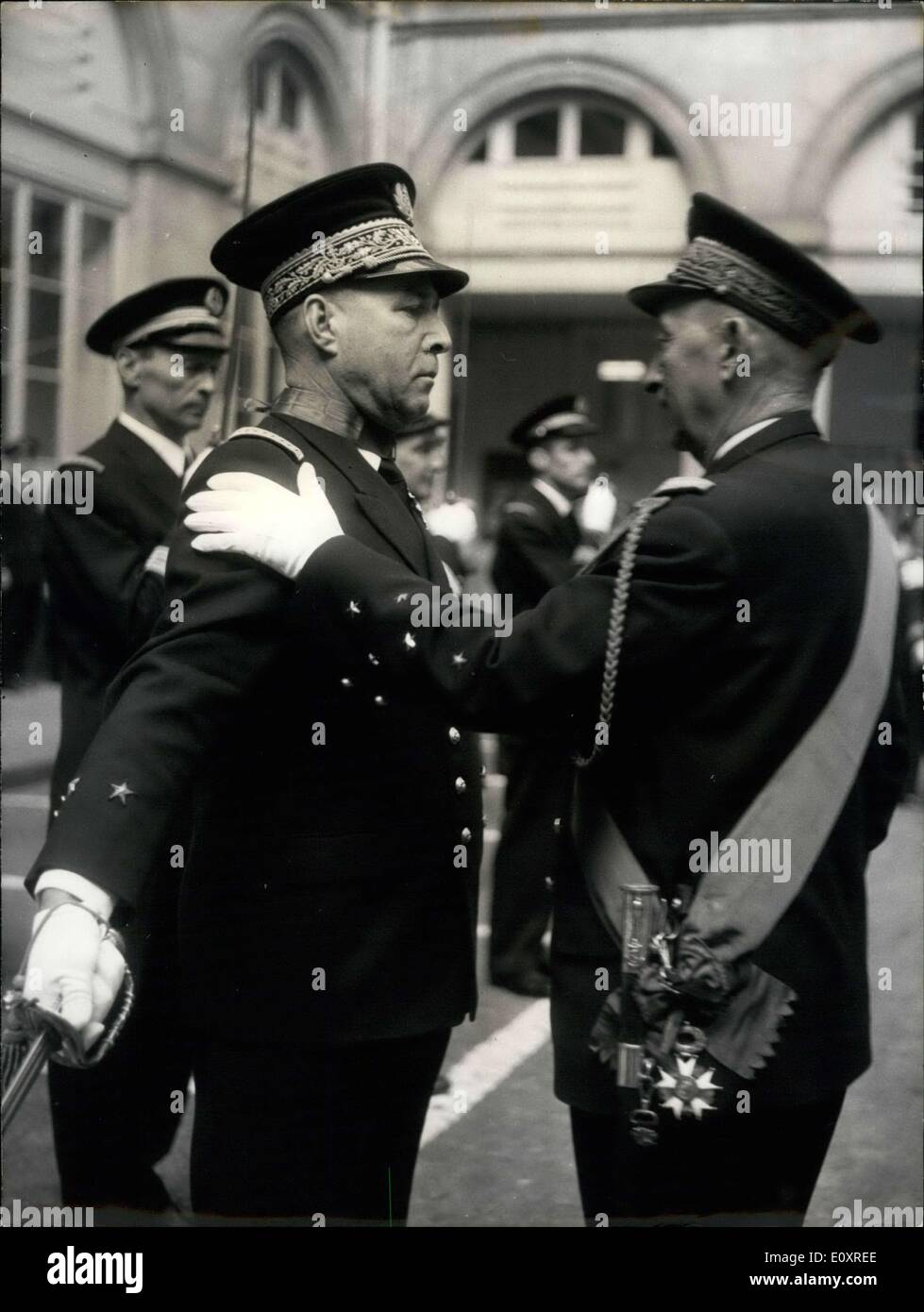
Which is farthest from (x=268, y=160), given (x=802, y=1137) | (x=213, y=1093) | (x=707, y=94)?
(x=802, y=1137)

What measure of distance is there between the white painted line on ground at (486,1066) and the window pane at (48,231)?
2.83m

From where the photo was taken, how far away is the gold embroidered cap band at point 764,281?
2170 mm

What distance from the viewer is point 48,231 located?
518cm

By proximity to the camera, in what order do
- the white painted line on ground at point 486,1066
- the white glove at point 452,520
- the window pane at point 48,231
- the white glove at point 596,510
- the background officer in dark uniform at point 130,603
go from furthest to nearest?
the white glove at point 596,510
the white glove at point 452,520
the window pane at point 48,231
the white painted line on ground at point 486,1066
the background officer in dark uniform at point 130,603

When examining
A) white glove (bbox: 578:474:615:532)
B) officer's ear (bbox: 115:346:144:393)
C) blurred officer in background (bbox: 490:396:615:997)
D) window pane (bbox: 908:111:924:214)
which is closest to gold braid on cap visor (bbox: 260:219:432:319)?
officer's ear (bbox: 115:346:144:393)

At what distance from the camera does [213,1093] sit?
2227mm

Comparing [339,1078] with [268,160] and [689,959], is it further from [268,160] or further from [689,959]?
[268,160]

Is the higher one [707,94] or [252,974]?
[707,94]

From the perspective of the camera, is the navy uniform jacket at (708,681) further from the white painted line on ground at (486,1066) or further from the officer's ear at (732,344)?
the white painted line on ground at (486,1066)

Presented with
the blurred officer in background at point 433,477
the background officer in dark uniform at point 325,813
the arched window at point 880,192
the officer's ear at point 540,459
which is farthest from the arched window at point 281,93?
the officer's ear at point 540,459
